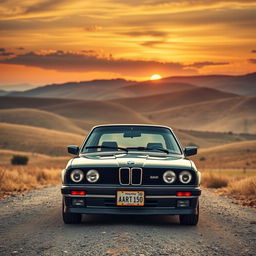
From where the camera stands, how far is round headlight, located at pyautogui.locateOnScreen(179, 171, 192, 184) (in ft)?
27.6

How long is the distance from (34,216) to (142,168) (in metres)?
2.87

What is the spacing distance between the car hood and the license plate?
0.41 m

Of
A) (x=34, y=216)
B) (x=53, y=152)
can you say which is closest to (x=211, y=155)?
(x=53, y=152)

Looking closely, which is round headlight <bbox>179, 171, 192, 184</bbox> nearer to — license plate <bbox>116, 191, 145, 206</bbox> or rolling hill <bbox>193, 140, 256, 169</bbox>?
license plate <bbox>116, 191, 145, 206</bbox>

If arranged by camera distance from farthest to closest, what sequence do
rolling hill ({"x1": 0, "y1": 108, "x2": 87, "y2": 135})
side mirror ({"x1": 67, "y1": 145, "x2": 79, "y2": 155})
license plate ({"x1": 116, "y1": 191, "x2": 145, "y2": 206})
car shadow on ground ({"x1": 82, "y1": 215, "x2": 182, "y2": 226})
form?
rolling hill ({"x1": 0, "y1": 108, "x2": 87, "y2": 135}) < side mirror ({"x1": 67, "y1": 145, "x2": 79, "y2": 155}) < car shadow on ground ({"x1": 82, "y1": 215, "x2": 182, "y2": 226}) < license plate ({"x1": 116, "y1": 191, "x2": 145, "y2": 206})

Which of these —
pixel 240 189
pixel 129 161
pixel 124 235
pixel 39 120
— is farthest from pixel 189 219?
pixel 39 120

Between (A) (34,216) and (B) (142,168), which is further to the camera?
(A) (34,216)

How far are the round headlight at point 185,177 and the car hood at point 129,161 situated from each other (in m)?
0.11

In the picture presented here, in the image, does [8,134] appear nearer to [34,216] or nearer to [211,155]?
[211,155]

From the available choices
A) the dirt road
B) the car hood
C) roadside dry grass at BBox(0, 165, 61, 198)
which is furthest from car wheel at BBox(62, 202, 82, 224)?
roadside dry grass at BBox(0, 165, 61, 198)

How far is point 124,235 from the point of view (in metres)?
7.58

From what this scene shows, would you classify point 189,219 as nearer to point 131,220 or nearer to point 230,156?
point 131,220

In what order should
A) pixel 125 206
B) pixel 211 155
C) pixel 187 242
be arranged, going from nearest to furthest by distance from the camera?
1. pixel 187 242
2. pixel 125 206
3. pixel 211 155

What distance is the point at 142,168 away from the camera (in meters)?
8.32
